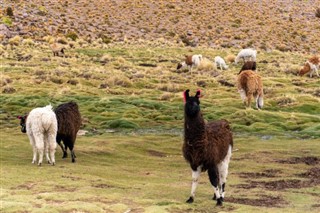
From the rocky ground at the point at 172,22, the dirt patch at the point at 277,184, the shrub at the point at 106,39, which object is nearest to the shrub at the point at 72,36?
the rocky ground at the point at 172,22

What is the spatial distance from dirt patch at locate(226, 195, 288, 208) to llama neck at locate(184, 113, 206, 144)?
1.71 metres

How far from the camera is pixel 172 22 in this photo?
72750mm

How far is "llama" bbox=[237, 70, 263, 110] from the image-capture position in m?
25.4

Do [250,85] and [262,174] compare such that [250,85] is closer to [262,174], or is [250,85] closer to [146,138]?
[146,138]

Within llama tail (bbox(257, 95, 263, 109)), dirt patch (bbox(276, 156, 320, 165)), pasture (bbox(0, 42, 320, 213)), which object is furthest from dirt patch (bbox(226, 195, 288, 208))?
llama tail (bbox(257, 95, 263, 109))

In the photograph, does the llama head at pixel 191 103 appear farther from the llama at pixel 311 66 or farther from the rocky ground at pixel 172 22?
the rocky ground at pixel 172 22

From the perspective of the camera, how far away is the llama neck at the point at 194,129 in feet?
34.9

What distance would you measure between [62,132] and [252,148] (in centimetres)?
707

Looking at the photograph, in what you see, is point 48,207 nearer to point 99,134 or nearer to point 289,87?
point 99,134

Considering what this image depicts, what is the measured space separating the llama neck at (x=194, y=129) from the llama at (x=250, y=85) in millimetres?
15145

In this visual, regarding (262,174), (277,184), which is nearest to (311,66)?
(262,174)

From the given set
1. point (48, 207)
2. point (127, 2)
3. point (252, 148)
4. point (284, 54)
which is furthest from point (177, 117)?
point (127, 2)

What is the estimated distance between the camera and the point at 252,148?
19.1 m

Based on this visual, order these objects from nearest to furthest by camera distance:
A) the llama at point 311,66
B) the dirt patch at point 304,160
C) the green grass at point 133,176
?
the green grass at point 133,176 → the dirt patch at point 304,160 → the llama at point 311,66
